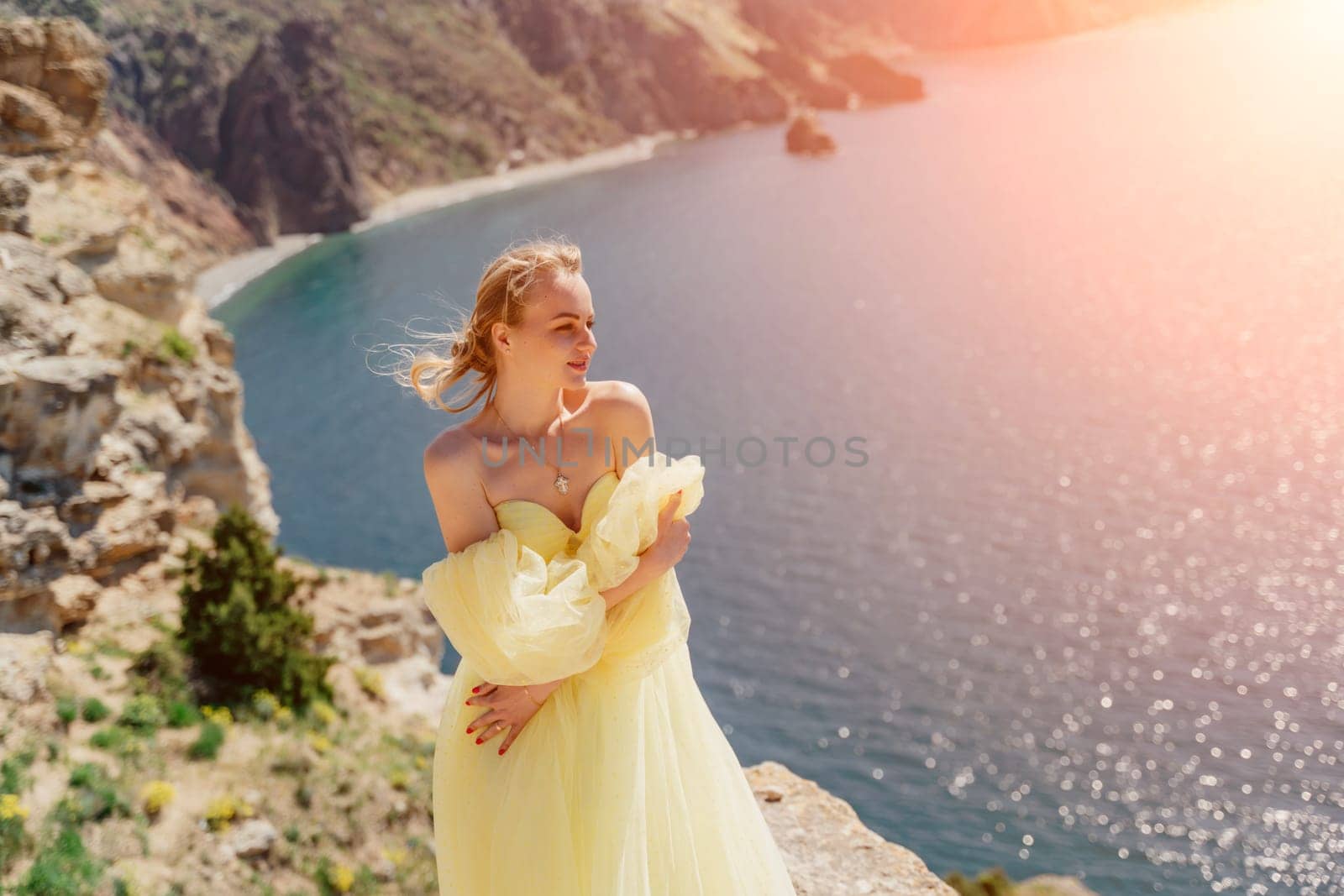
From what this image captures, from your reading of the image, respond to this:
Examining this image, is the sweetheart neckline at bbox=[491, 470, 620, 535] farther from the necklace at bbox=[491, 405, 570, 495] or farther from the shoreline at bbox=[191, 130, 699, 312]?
the shoreline at bbox=[191, 130, 699, 312]

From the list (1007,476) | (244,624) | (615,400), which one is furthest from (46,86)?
(1007,476)

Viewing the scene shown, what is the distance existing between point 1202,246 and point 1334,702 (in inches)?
1214

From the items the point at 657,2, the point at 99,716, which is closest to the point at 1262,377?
the point at 99,716

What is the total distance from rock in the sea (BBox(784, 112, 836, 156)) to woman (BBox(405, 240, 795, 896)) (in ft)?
289

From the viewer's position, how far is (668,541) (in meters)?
4.31

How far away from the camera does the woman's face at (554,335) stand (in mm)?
4117

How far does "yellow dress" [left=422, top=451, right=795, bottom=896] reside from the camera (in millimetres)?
Answer: 4055

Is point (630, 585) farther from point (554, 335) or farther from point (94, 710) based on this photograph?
point (94, 710)

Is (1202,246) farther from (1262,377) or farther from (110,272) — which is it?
(110,272)

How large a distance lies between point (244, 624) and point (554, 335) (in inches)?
448

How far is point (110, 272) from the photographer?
1866cm

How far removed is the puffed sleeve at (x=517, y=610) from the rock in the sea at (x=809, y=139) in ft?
291

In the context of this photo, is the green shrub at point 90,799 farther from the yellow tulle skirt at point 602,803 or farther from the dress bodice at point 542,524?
the dress bodice at point 542,524

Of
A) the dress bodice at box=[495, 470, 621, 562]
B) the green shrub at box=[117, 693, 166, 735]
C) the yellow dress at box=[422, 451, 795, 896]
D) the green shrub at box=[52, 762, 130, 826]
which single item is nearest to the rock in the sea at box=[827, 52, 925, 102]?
the green shrub at box=[117, 693, 166, 735]
